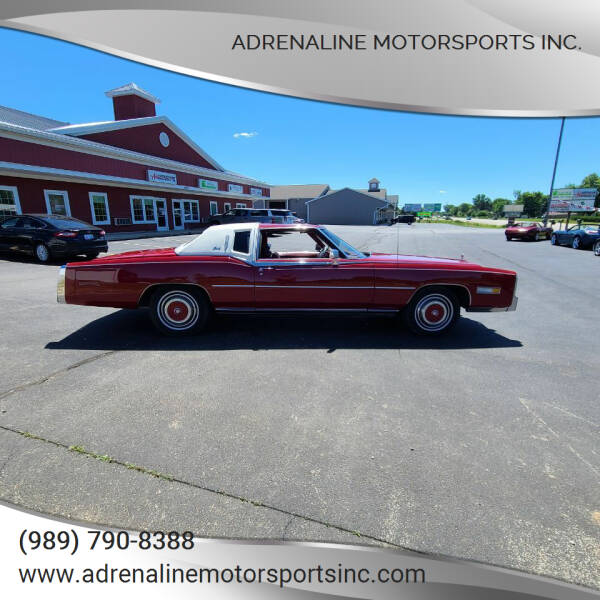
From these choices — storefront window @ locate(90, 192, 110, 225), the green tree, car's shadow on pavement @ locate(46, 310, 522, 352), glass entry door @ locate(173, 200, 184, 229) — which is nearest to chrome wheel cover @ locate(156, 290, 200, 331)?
car's shadow on pavement @ locate(46, 310, 522, 352)

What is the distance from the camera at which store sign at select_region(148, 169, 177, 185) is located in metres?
21.5

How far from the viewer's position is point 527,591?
1.44 meters

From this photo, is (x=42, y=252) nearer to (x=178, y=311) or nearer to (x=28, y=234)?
(x=28, y=234)

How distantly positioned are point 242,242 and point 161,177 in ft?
69.5

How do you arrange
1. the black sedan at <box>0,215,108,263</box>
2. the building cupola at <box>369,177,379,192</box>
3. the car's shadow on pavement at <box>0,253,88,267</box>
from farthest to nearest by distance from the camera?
the building cupola at <box>369,177,379,192</box> → the car's shadow on pavement at <box>0,253,88,267</box> → the black sedan at <box>0,215,108,263</box>

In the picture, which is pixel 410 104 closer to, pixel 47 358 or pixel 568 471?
pixel 568 471

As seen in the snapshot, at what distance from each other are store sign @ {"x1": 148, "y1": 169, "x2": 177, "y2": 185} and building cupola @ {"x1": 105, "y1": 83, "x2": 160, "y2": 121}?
5.36 metres

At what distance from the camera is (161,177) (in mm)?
22422

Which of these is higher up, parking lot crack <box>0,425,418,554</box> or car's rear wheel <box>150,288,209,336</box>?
car's rear wheel <box>150,288,209,336</box>

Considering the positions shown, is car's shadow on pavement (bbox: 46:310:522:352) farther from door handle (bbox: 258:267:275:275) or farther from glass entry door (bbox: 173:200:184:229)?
glass entry door (bbox: 173:200:184:229)

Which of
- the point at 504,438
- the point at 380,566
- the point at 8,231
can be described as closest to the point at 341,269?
the point at 504,438

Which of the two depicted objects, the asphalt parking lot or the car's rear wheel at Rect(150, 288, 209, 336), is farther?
the car's rear wheel at Rect(150, 288, 209, 336)

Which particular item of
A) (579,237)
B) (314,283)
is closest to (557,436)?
(314,283)

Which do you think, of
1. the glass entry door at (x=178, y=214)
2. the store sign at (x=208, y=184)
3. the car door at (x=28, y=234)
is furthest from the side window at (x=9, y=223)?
the store sign at (x=208, y=184)
